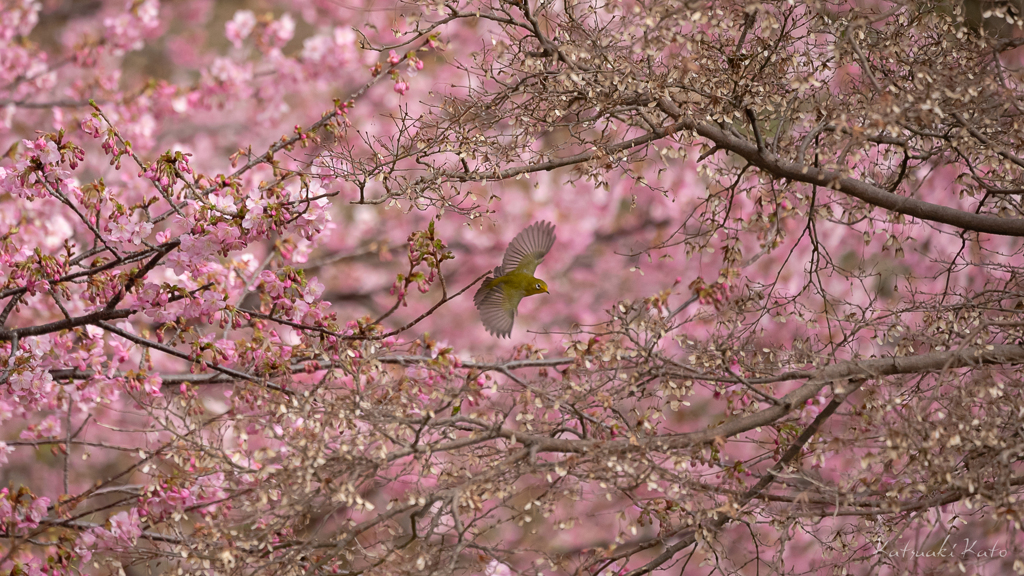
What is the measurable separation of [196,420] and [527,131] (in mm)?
1750

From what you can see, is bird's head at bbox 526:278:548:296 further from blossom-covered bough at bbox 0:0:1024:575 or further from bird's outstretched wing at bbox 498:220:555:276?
blossom-covered bough at bbox 0:0:1024:575

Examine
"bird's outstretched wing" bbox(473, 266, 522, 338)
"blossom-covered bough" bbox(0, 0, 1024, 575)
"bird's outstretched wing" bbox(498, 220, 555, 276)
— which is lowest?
"blossom-covered bough" bbox(0, 0, 1024, 575)

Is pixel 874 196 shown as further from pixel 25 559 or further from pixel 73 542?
pixel 25 559

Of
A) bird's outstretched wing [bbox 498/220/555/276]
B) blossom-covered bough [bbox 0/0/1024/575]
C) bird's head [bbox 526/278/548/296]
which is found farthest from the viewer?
bird's outstretched wing [bbox 498/220/555/276]

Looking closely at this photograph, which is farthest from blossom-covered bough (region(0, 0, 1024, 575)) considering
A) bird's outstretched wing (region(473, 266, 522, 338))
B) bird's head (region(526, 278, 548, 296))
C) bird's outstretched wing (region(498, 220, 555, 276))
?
bird's outstretched wing (region(498, 220, 555, 276))

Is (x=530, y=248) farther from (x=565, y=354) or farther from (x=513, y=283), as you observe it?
(x=565, y=354)

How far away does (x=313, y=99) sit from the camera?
13.5m

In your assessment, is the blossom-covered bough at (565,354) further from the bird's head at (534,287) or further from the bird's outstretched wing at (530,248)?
the bird's outstretched wing at (530,248)

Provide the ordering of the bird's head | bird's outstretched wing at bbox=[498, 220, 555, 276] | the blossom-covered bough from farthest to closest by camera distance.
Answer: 1. bird's outstretched wing at bbox=[498, 220, 555, 276]
2. the bird's head
3. the blossom-covered bough

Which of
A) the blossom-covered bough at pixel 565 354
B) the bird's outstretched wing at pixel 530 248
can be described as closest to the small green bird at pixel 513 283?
the bird's outstretched wing at pixel 530 248

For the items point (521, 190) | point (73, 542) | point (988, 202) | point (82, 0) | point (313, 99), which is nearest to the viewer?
point (73, 542)

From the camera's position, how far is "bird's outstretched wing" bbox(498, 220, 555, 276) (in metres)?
4.57

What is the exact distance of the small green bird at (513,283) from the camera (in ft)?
14.6

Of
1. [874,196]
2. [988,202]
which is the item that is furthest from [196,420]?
[988,202]
